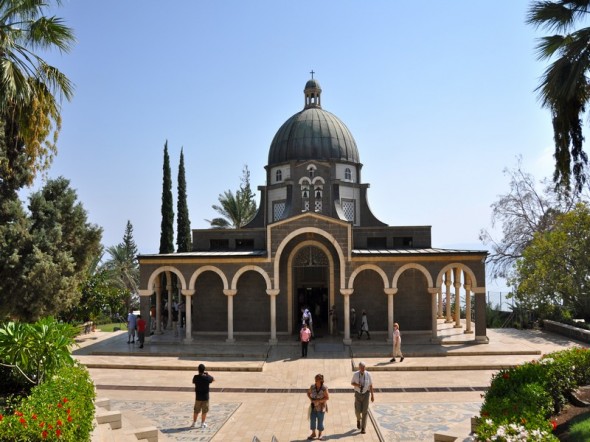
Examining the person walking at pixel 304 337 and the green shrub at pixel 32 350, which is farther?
the person walking at pixel 304 337

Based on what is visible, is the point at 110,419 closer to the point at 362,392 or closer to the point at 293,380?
the point at 362,392

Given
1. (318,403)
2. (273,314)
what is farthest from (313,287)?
(318,403)

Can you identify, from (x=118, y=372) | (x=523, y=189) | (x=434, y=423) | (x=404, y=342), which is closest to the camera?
(x=434, y=423)

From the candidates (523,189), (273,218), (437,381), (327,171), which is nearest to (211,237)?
(273,218)

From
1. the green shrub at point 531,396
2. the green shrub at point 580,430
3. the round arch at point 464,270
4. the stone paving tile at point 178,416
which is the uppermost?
the round arch at point 464,270

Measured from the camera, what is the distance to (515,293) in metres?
31.4

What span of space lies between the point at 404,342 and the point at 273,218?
37.0 ft

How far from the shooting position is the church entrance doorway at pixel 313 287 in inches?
1114

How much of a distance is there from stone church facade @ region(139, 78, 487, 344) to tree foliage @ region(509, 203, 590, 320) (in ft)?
12.1

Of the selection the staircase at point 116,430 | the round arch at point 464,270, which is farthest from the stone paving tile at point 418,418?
the round arch at point 464,270

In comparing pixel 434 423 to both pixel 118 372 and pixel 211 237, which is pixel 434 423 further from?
pixel 211 237

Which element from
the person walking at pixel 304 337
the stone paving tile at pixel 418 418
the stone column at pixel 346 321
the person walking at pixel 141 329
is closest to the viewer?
the stone paving tile at pixel 418 418

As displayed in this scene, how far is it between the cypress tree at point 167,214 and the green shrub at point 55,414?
27.5 m

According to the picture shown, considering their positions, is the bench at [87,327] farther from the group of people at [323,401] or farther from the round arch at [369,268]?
the group of people at [323,401]
